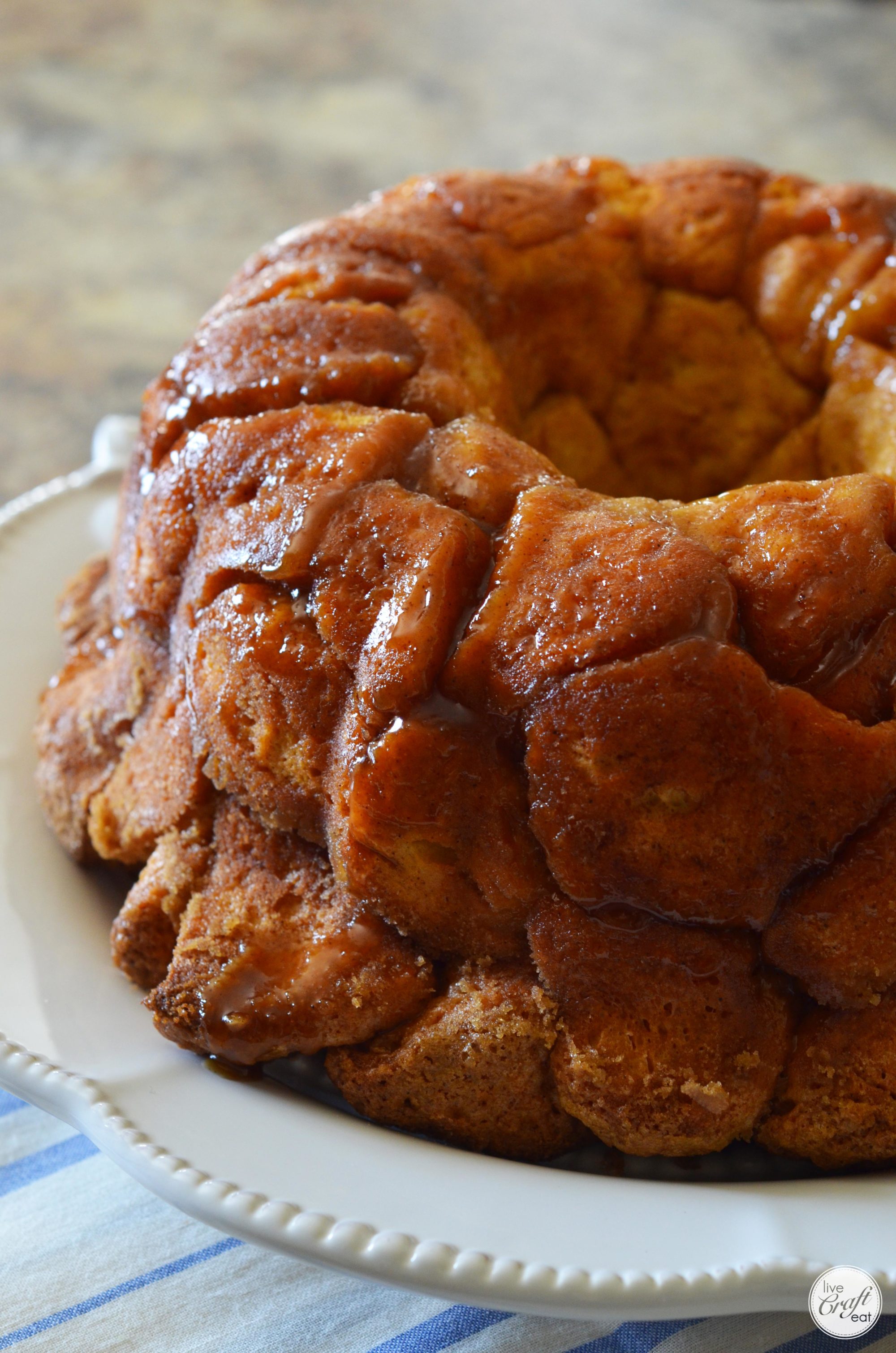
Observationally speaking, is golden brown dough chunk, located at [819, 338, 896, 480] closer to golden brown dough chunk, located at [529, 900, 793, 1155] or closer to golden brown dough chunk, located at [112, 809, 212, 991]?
golden brown dough chunk, located at [529, 900, 793, 1155]

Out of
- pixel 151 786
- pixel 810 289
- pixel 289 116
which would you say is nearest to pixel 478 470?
pixel 151 786

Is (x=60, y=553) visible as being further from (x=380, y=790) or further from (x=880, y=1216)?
(x=880, y=1216)

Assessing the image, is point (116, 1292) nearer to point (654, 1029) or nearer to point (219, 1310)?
point (219, 1310)

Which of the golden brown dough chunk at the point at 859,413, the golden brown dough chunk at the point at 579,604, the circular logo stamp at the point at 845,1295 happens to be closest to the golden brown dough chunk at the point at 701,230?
the golden brown dough chunk at the point at 859,413

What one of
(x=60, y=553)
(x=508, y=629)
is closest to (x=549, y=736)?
(x=508, y=629)

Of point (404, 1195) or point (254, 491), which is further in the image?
point (254, 491)

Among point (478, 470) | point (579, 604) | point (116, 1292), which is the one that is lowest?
point (116, 1292)

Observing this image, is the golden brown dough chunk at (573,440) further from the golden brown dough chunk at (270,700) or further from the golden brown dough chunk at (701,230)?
the golden brown dough chunk at (270,700)
